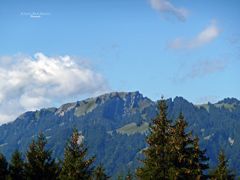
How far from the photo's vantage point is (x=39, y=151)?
2285 inches

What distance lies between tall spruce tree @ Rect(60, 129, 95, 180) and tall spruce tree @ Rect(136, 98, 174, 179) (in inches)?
177

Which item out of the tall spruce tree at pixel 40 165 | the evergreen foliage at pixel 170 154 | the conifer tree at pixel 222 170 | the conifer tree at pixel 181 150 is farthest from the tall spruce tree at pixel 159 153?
Result: the conifer tree at pixel 222 170

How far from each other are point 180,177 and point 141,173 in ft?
12.0

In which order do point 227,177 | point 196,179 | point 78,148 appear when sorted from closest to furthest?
1. point 196,179
2. point 78,148
3. point 227,177

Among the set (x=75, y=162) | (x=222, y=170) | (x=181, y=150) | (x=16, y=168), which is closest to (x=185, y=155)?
(x=181, y=150)

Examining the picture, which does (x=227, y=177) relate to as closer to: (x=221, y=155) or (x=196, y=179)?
(x=221, y=155)

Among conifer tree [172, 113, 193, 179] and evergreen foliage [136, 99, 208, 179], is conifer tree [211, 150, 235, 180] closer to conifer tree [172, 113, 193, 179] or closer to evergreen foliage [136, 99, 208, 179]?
evergreen foliage [136, 99, 208, 179]

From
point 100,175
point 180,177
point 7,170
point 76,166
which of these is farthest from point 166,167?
point 7,170

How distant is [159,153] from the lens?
48.7 meters

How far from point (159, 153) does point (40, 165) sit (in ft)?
48.3

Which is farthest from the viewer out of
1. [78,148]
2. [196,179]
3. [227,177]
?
[227,177]

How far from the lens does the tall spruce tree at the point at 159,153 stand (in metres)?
48.6

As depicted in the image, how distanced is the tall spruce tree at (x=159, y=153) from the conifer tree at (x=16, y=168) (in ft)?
50.7

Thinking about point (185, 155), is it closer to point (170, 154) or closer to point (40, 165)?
point (170, 154)
